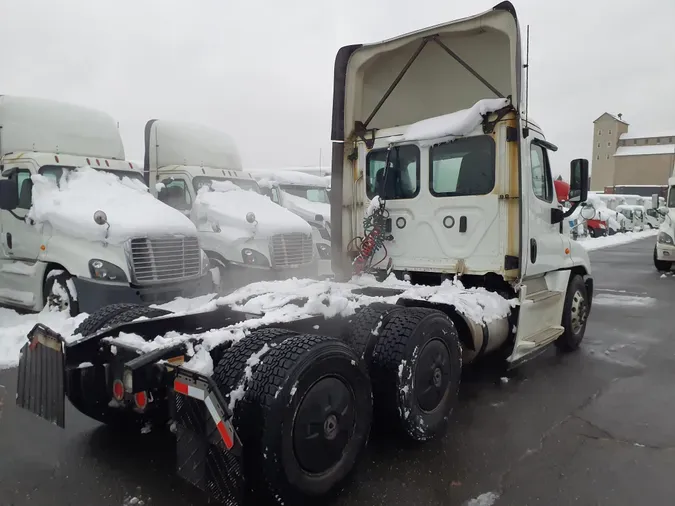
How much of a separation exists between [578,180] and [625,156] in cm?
9353

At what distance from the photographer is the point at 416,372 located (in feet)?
11.9

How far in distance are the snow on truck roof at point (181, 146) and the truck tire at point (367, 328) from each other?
7.20 metres

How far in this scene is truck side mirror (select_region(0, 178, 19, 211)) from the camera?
7438mm

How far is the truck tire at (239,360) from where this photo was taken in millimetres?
2703

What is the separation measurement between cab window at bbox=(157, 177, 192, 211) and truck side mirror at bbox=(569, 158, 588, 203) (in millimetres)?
6900

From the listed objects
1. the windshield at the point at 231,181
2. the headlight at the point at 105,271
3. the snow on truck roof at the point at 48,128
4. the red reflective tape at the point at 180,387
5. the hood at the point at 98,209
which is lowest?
the red reflective tape at the point at 180,387

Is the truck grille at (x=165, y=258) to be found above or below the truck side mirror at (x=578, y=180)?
below

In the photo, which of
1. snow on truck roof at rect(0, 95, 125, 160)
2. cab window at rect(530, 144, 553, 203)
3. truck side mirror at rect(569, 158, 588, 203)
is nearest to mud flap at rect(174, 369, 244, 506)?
cab window at rect(530, 144, 553, 203)

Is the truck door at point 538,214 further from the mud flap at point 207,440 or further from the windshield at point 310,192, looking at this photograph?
Answer: the windshield at point 310,192

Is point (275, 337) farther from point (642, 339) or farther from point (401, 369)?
point (642, 339)

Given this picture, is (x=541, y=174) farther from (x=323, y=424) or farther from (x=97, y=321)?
(x=97, y=321)

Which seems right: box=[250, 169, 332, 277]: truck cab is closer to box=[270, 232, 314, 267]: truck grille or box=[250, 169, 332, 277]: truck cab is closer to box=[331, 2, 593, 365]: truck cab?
box=[270, 232, 314, 267]: truck grille

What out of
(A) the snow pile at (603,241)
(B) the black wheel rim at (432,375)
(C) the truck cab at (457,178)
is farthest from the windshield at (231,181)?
(A) the snow pile at (603,241)

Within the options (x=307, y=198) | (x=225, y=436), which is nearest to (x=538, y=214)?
(x=225, y=436)
